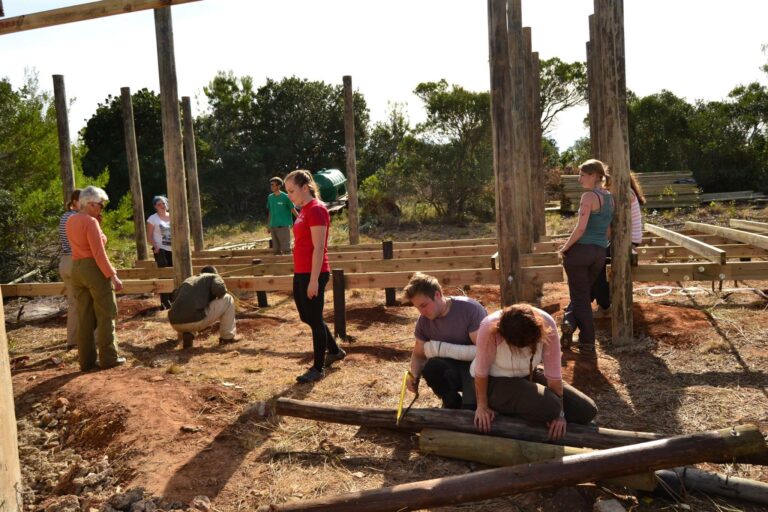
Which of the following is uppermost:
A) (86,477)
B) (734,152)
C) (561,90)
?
(561,90)

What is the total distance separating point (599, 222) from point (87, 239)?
4.52m

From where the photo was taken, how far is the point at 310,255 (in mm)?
5480

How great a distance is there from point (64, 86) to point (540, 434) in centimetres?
971

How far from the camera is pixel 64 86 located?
34.6 ft

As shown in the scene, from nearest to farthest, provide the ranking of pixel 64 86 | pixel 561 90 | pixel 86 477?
1. pixel 86 477
2. pixel 64 86
3. pixel 561 90

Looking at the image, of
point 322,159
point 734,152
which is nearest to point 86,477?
point 734,152

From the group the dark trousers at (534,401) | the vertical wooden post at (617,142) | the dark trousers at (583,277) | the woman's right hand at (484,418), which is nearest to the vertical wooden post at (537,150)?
the vertical wooden post at (617,142)

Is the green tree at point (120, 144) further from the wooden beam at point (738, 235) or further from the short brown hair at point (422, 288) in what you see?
the short brown hair at point (422, 288)

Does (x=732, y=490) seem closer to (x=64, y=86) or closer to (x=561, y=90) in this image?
(x=64, y=86)

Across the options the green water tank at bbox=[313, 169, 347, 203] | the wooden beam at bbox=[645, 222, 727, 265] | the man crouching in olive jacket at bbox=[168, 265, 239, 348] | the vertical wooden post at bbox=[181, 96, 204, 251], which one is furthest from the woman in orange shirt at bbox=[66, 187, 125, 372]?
the green water tank at bbox=[313, 169, 347, 203]

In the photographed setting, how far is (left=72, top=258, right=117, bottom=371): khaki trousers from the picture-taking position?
5.97 meters

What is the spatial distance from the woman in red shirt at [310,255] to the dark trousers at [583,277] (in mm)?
2183

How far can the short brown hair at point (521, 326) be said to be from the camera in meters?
3.56

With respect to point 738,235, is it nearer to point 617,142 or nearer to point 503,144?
point 617,142
